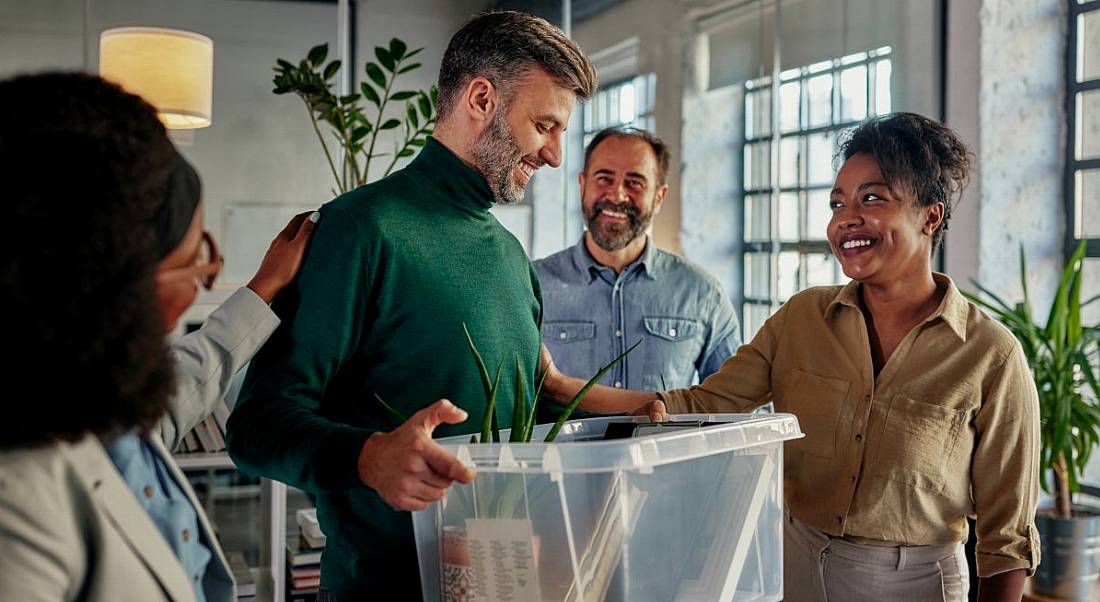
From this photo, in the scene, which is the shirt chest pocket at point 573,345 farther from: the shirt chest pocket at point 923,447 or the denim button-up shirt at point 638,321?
the shirt chest pocket at point 923,447

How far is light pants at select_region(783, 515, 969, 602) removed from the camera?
175 centimetres

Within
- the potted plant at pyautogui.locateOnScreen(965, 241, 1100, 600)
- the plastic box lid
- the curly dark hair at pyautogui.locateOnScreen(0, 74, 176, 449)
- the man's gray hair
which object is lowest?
the potted plant at pyautogui.locateOnScreen(965, 241, 1100, 600)

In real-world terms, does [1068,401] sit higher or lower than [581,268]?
lower

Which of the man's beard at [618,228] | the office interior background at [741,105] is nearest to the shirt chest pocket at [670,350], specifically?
the man's beard at [618,228]

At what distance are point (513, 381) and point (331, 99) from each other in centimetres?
207

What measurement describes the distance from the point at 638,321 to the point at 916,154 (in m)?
1.24

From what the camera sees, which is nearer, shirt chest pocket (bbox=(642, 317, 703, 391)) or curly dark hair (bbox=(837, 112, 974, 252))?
curly dark hair (bbox=(837, 112, 974, 252))

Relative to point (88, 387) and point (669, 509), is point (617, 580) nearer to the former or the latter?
point (669, 509)

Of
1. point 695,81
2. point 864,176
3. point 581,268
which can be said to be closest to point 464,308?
point 864,176

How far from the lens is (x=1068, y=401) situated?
3.49m

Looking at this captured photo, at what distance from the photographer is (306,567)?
3203 mm

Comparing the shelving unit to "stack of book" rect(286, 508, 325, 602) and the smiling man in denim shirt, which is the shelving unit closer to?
"stack of book" rect(286, 508, 325, 602)

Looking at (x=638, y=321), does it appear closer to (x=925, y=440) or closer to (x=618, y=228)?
(x=618, y=228)

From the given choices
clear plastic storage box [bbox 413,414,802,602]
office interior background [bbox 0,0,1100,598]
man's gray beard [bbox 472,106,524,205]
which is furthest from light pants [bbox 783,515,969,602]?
office interior background [bbox 0,0,1100,598]
